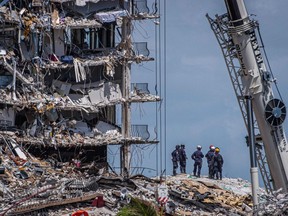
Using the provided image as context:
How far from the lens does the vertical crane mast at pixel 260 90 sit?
35.1m

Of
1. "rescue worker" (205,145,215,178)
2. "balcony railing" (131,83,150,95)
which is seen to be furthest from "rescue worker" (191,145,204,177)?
"balcony railing" (131,83,150,95)

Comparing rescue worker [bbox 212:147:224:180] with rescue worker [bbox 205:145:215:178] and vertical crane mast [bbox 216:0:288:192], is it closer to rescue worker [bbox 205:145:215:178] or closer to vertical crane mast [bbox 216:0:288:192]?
rescue worker [bbox 205:145:215:178]

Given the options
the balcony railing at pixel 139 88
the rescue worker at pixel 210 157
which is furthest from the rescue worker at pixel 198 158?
the balcony railing at pixel 139 88

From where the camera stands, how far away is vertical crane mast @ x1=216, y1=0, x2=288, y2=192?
35.1 metres

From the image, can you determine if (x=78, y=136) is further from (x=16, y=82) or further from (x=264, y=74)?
(x=264, y=74)

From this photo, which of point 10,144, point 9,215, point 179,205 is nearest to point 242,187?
point 179,205

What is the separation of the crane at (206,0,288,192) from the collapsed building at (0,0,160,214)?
19235 millimetres

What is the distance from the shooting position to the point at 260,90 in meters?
35.4

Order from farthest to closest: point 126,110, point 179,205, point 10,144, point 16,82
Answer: point 126,110, point 16,82, point 10,144, point 179,205

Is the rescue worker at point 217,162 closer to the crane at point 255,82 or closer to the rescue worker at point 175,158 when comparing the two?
the rescue worker at point 175,158

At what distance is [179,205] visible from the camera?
41.4 metres

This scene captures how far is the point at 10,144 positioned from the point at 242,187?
14.3m

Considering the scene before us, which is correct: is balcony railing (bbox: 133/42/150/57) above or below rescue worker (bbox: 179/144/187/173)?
above

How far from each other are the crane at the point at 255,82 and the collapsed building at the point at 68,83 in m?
19.2
